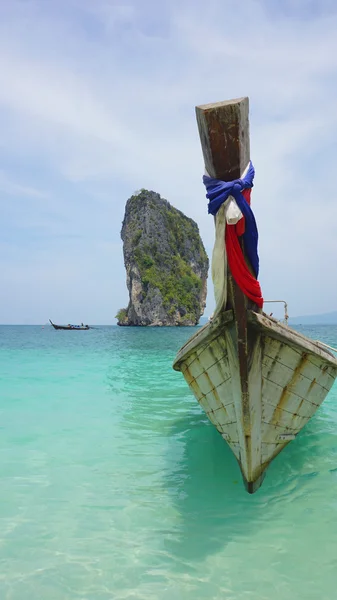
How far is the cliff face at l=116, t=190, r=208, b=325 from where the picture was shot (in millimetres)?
75562

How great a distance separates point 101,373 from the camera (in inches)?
639

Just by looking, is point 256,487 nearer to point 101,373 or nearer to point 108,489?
point 108,489

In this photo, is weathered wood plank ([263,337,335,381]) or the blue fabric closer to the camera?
the blue fabric

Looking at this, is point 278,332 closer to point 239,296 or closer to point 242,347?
point 242,347

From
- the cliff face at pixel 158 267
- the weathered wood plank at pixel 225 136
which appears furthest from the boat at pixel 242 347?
the cliff face at pixel 158 267

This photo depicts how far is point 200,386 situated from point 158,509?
1566 millimetres

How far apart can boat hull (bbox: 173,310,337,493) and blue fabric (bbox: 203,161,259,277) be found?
0.73 m

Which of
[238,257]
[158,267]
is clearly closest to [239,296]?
[238,257]

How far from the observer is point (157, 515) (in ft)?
14.7

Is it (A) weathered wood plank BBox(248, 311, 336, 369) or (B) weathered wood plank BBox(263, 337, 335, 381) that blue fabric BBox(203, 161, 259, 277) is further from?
(B) weathered wood plank BBox(263, 337, 335, 381)

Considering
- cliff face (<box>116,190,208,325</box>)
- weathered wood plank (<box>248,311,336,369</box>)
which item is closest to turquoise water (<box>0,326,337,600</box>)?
weathered wood plank (<box>248,311,336,369</box>)

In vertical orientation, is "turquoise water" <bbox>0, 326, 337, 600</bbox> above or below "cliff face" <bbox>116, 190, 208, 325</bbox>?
below

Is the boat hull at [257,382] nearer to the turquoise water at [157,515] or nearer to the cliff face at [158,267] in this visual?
the turquoise water at [157,515]

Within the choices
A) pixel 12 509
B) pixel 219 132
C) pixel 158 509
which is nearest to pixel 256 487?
pixel 158 509
